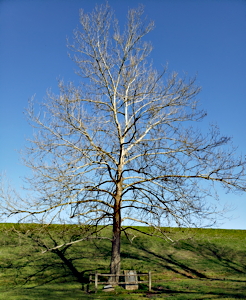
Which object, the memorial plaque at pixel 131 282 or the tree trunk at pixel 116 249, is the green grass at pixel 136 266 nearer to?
the memorial plaque at pixel 131 282

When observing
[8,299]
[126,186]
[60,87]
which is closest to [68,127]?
[60,87]

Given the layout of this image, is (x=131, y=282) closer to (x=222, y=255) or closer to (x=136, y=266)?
(x=136, y=266)

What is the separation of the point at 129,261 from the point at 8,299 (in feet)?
34.8

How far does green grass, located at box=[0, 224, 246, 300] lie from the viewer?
14055 mm

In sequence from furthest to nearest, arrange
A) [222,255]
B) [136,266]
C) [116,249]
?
1. [222,255]
2. [136,266]
3. [116,249]

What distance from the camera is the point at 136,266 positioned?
20.7 meters

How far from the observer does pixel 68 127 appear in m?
14.6

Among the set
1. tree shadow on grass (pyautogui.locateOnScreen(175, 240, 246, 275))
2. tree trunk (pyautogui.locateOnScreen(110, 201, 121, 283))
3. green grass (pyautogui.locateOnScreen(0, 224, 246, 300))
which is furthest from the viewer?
tree shadow on grass (pyautogui.locateOnScreen(175, 240, 246, 275))

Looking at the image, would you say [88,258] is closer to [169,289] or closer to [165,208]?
[169,289]

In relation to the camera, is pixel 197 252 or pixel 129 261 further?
pixel 197 252

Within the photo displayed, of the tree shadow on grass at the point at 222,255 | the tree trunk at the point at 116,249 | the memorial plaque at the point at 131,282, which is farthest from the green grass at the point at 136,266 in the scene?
the tree trunk at the point at 116,249

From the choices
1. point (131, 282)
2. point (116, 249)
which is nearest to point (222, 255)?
point (131, 282)

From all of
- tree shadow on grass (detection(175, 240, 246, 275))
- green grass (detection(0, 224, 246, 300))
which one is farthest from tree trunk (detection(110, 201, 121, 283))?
tree shadow on grass (detection(175, 240, 246, 275))

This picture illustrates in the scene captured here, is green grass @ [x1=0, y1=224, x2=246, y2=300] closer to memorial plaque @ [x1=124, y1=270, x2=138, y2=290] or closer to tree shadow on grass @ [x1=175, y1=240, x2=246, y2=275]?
tree shadow on grass @ [x1=175, y1=240, x2=246, y2=275]
